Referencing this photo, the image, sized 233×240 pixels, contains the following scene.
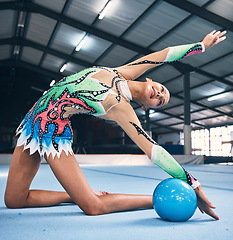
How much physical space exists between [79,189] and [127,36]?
11408 mm

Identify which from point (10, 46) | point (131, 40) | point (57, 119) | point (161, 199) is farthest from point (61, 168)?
point (10, 46)

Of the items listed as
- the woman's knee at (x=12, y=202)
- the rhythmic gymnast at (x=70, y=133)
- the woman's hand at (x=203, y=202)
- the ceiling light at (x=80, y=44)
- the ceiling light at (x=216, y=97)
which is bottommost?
the woman's knee at (x=12, y=202)

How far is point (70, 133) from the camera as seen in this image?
207 centimetres

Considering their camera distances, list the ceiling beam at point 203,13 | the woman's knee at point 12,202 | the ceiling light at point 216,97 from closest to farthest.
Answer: the woman's knee at point 12,202 < the ceiling beam at point 203,13 < the ceiling light at point 216,97

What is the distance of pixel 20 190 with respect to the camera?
2092 millimetres

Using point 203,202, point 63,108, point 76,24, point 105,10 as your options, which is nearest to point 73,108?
point 63,108

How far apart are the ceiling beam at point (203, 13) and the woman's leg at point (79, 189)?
8.30 metres

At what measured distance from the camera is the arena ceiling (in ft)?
32.4

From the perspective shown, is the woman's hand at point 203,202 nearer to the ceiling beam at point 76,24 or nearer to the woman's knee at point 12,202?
the woman's knee at point 12,202

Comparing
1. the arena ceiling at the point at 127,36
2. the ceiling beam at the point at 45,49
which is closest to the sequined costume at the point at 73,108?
the arena ceiling at the point at 127,36

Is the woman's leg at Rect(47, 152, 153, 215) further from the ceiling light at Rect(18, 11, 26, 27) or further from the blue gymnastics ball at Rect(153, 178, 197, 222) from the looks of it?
the ceiling light at Rect(18, 11, 26, 27)

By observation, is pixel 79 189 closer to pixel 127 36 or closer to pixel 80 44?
pixel 127 36

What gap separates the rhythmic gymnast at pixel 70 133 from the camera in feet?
6.08

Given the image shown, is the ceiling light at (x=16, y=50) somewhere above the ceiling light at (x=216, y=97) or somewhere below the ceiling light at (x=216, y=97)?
above
